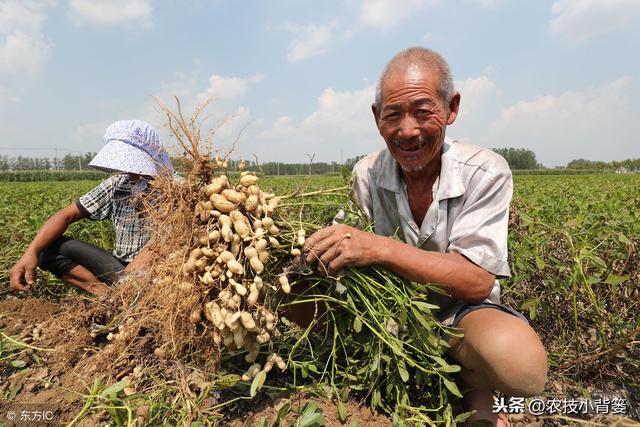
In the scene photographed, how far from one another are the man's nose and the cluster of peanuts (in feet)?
2.21

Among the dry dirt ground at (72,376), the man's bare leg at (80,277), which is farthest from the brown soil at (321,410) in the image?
the man's bare leg at (80,277)

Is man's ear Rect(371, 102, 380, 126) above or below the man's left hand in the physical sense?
above

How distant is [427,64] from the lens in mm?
1783

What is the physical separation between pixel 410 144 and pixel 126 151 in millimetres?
1804

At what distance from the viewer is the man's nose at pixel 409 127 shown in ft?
5.79

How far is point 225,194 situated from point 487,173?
3.96 feet

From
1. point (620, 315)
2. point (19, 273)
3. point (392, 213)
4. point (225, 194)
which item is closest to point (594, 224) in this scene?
point (620, 315)

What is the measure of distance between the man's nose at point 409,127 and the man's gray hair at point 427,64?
172 millimetres

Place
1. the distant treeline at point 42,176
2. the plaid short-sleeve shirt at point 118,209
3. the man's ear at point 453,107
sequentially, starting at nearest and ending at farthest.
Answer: the man's ear at point 453,107 → the plaid short-sleeve shirt at point 118,209 → the distant treeline at point 42,176

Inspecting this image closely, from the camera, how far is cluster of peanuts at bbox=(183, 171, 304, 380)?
1343 mm

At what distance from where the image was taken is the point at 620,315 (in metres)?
2.28

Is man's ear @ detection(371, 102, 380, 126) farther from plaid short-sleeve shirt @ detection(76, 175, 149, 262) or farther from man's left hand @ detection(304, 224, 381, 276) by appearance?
plaid short-sleeve shirt @ detection(76, 175, 149, 262)

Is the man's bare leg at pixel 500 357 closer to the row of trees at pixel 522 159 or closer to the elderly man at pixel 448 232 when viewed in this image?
the elderly man at pixel 448 232

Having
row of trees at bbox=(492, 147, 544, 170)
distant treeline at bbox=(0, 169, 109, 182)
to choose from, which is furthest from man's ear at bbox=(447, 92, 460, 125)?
row of trees at bbox=(492, 147, 544, 170)
